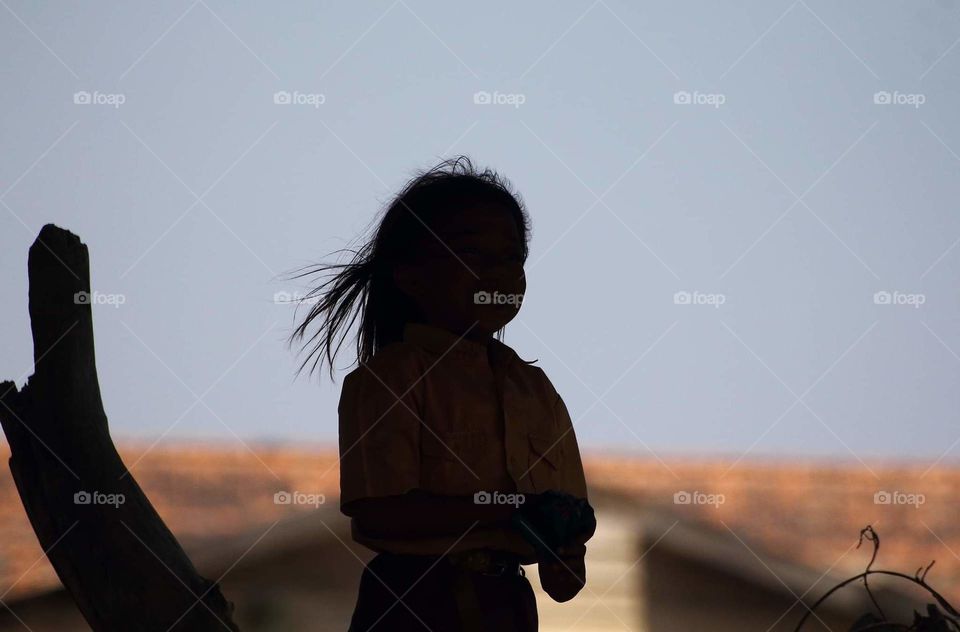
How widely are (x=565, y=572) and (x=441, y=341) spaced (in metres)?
0.47

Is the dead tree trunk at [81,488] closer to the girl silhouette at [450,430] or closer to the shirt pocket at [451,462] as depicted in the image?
the girl silhouette at [450,430]

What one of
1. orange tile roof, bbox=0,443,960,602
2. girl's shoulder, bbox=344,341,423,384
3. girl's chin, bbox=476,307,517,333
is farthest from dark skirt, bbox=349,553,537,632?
orange tile roof, bbox=0,443,960,602

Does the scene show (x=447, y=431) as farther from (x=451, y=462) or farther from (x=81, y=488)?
(x=81, y=488)

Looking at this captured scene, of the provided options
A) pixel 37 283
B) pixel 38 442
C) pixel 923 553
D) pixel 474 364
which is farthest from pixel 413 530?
pixel 923 553

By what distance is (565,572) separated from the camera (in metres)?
1.58

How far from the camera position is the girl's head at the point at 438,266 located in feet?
5.93

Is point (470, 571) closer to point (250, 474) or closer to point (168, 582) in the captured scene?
point (168, 582)

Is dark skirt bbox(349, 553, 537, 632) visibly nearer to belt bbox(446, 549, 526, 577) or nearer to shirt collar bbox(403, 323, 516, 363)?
belt bbox(446, 549, 526, 577)

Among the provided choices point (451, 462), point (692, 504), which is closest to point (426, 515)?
point (451, 462)

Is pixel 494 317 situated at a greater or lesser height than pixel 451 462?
greater

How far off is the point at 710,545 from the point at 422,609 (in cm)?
246

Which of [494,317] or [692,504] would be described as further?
[692,504]

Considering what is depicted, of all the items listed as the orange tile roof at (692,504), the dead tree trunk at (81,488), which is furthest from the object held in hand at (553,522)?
the orange tile roof at (692,504)

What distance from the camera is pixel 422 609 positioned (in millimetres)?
1629
